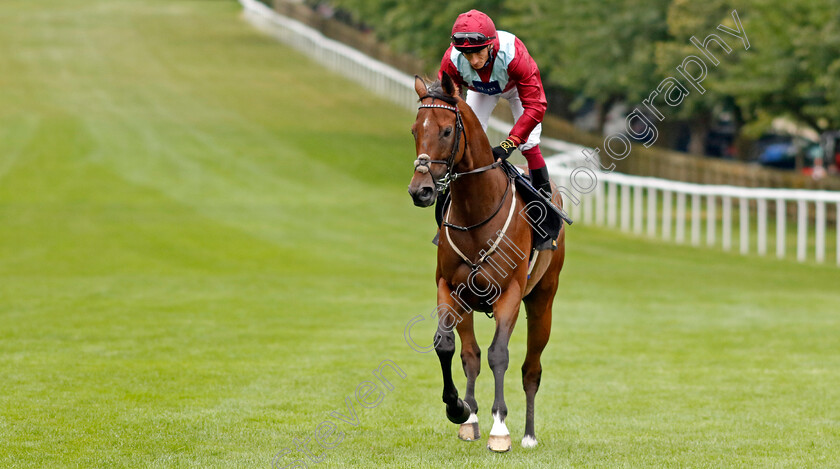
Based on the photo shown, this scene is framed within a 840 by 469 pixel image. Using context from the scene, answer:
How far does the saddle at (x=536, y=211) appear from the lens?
8117 mm

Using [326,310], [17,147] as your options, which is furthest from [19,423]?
[17,147]

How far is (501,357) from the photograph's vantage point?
7430 mm

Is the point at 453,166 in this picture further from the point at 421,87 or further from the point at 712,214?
the point at 712,214

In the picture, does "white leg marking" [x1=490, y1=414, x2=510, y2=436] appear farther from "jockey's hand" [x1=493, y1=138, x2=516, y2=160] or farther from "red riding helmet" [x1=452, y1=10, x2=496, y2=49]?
"red riding helmet" [x1=452, y1=10, x2=496, y2=49]

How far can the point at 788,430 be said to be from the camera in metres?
8.30

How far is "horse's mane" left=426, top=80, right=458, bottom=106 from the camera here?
721 cm

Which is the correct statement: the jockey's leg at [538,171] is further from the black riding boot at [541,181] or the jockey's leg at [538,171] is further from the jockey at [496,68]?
the jockey at [496,68]

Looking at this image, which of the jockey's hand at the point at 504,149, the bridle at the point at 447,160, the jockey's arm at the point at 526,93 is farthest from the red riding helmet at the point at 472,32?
the jockey's hand at the point at 504,149

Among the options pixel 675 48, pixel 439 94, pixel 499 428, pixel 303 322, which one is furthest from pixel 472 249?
pixel 675 48

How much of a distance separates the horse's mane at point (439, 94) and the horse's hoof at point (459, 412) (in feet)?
6.50

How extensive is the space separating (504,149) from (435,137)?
2.75 feet

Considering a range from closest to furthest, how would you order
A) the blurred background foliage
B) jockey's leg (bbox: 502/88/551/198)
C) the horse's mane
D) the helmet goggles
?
1. the horse's mane
2. the helmet goggles
3. jockey's leg (bbox: 502/88/551/198)
4. the blurred background foliage

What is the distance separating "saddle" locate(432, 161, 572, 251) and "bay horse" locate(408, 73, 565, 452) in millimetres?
135

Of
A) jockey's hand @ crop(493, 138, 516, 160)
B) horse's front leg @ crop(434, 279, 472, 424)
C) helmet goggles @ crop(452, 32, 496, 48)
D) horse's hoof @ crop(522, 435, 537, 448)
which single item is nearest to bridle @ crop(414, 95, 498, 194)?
jockey's hand @ crop(493, 138, 516, 160)
